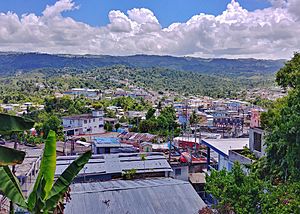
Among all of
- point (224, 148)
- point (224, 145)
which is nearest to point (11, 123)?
point (224, 148)

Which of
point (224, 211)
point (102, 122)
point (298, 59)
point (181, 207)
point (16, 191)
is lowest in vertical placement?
point (102, 122)

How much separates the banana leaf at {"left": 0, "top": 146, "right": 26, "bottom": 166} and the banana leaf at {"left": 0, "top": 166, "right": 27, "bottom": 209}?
729mm

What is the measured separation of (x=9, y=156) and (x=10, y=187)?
3.09 feet

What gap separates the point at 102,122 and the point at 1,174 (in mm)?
48735

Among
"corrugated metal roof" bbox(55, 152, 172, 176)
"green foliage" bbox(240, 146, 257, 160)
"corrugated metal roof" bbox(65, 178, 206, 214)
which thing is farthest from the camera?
"corrugated metal roof" bbox(55, 152, 172, 176)

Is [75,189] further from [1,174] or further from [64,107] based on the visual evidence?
[64,107]

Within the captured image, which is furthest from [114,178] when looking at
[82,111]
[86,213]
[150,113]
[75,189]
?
[82,111]

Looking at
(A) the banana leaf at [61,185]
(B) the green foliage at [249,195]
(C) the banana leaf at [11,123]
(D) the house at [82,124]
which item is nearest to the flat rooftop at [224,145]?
(B) the green foliage at [249,195]

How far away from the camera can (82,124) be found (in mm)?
50656

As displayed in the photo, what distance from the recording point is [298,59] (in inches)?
574

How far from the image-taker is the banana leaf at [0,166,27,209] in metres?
5.18

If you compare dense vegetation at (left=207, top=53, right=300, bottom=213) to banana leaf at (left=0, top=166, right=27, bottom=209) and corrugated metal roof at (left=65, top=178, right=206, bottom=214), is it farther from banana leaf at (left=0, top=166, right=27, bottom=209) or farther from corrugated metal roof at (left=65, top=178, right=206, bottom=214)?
banana leaf at (left=0, top=166, right=27, bottom=209)

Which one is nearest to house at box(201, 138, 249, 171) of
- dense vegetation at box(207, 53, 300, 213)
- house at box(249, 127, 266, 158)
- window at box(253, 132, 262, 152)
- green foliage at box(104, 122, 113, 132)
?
house at box(249, 127, 266, 158)

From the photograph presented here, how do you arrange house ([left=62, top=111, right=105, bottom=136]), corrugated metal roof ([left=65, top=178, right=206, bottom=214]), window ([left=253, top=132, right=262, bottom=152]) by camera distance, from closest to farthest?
corrugated metal roof ([left=65, top=178, right=206, bottom=214]) → window ([left=253, top=132, right=262, bottom=152]) → house ([left=62, top=111, right=105, bottom=136])
